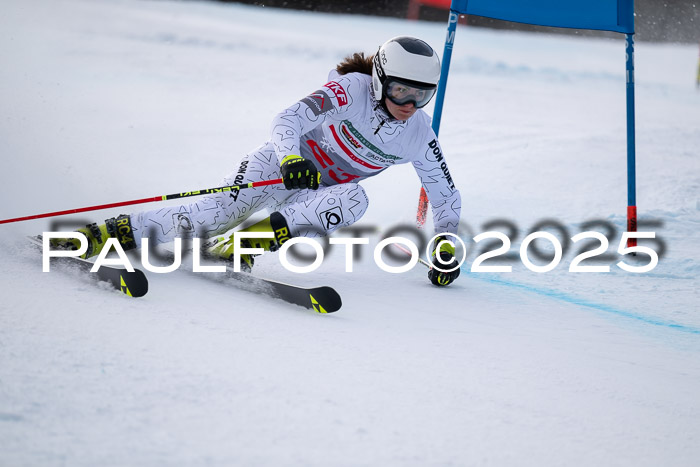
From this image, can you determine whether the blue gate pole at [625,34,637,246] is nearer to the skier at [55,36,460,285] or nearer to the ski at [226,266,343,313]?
the skier at [55,36,460,285]

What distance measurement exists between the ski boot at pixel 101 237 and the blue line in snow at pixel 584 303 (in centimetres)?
161

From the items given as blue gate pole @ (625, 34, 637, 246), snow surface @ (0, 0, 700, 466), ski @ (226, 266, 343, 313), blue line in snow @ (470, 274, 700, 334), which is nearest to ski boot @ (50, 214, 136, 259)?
snow surface @ (0, 0, 700, 466)

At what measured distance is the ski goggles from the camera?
8.84 ft

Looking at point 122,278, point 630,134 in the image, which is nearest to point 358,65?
point 122,278

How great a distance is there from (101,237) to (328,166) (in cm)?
95

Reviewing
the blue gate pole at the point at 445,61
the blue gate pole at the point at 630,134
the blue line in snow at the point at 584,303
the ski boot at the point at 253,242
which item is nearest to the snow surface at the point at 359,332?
the blue line in snow at the point at 584,303

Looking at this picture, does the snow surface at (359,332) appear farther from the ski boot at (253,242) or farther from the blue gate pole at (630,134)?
the blue gate pole at (630,134)

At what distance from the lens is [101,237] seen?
272cm

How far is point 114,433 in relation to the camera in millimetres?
1373

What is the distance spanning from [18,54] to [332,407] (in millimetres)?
7729

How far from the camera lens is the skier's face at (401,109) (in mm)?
2752

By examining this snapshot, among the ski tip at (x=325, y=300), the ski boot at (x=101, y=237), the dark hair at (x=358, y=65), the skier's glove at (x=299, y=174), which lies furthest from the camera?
the dark hair at (x=358, y=65)

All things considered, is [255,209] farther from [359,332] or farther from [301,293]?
[359,332]

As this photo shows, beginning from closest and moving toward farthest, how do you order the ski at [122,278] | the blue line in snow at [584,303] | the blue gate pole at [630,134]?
1. the ski at [122,278]
2. the blue line in snow at [584,303]
3. the blue gate pole at [630,134]
